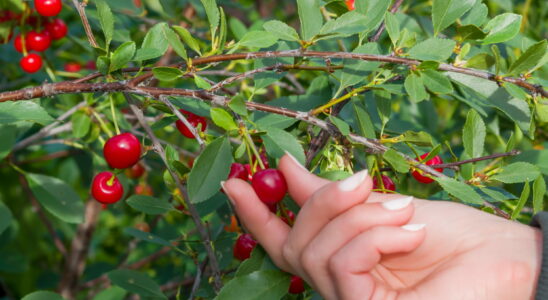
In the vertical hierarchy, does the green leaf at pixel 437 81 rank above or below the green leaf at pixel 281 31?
below

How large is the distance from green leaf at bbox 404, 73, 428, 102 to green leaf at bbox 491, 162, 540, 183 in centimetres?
21

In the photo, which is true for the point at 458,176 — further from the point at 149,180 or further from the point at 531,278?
the point at 149,180

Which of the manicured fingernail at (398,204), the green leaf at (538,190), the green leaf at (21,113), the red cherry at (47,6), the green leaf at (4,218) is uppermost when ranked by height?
the manicured fingernail at (398,204)

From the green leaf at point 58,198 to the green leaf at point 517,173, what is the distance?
1019 mm

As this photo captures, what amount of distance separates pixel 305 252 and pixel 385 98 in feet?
1.42

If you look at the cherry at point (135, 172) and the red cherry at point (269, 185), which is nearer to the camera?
the red cherry at point (269, 185)

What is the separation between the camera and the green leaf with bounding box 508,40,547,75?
41.1 inches

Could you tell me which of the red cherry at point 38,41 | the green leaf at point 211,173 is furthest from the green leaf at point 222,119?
the red cherry at point 38,41

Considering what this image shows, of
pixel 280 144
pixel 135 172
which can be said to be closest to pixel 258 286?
pixel 280 144

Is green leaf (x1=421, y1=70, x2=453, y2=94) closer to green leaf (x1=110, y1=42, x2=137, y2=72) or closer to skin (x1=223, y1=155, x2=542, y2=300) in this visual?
skin (x1=223, y1=155, x2=542, y2=300)

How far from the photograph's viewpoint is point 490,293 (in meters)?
0.96

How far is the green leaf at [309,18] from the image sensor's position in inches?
40.4

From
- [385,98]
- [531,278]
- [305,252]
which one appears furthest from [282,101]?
[531,278]

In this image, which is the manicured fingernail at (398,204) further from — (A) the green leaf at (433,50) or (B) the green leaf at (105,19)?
(B) the green leaf at (105,19)
